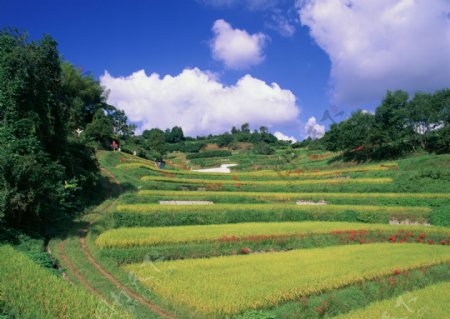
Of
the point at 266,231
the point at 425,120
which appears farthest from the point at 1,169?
the point at 425,120

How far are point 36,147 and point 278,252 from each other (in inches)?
606

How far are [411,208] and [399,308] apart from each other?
20.3 meters

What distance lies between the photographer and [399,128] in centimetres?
5244

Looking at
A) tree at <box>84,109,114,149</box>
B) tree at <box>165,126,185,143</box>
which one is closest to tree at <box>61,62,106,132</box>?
tree at <box>84,109,114,149</box>

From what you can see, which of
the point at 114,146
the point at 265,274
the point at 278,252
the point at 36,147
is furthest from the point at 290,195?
the point at 114,146

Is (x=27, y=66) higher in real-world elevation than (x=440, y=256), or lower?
higher

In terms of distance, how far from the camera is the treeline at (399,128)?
4925 centimetres

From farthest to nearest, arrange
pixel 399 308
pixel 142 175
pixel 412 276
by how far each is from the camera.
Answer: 1. pixel 142 175
2. pixel 412 276
3. pixel 399 308

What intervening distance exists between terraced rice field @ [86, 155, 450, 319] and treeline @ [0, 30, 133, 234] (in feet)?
11.4

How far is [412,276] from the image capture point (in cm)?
1462

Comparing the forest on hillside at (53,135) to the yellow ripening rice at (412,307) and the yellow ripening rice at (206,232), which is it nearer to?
the yellow ripening rice at (206,232)

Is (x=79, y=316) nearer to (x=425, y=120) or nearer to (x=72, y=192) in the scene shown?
(x=72, y=192)

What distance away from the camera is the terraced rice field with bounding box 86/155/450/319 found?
1133 centimetres

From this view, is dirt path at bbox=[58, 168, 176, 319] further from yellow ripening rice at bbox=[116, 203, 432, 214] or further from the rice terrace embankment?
yellow ripening rice at bbox=[116, 203, 432, 214]
